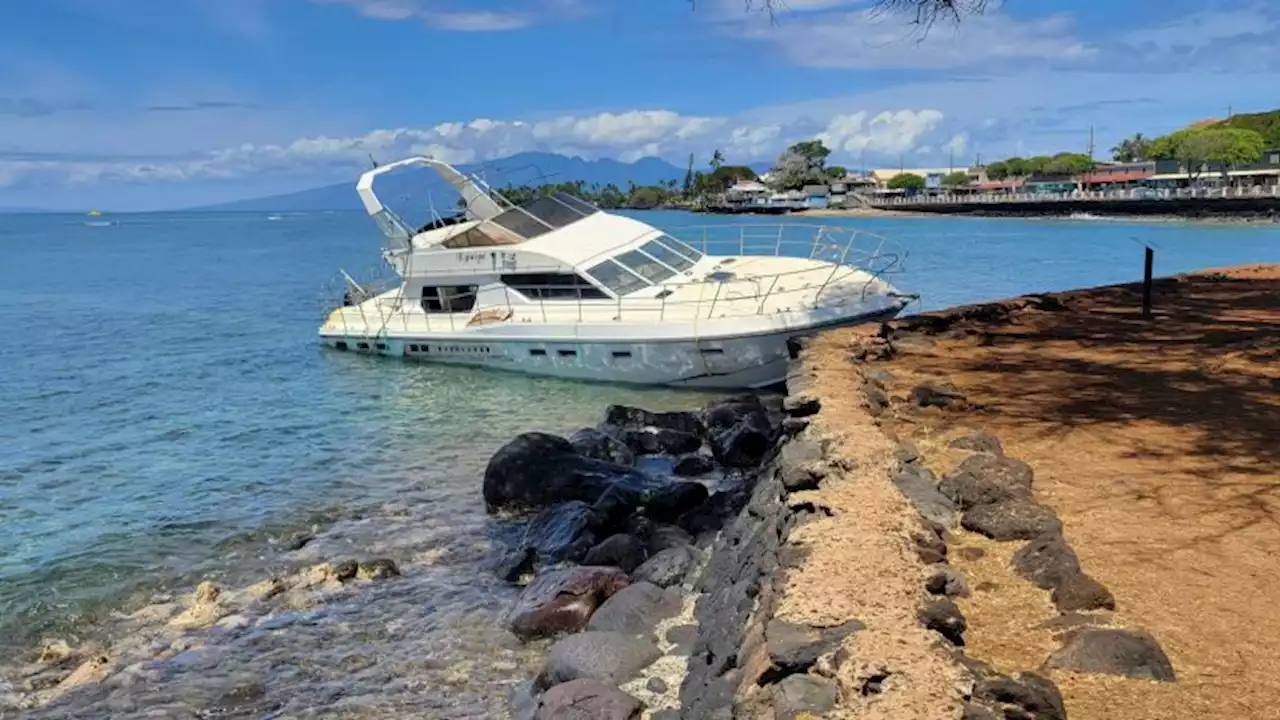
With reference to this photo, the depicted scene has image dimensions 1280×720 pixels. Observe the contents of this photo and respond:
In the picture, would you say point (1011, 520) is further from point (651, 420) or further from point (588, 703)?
point (651, 420)

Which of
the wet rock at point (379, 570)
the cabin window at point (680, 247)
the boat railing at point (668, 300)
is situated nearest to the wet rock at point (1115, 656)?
the wet rock at point (379, 570)

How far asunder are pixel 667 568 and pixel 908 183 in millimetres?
135819

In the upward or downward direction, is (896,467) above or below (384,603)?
above

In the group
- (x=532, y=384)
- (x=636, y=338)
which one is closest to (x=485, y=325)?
(x=532, y=384)

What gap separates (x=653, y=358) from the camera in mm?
16500

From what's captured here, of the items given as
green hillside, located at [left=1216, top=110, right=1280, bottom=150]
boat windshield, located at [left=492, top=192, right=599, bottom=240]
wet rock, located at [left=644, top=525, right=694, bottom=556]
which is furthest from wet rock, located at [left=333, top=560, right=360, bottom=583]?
green hillside, located at [left=1216, top=110, right=1280, bottom=150]

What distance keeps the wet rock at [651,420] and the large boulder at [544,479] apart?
251 centimetres

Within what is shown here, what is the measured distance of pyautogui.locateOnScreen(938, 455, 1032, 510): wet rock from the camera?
5785 mm

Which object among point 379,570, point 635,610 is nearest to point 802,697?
point 635,610

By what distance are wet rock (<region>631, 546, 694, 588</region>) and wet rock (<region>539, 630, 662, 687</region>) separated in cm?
125

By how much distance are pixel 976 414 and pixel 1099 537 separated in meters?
2.62

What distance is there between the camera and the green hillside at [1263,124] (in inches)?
4070

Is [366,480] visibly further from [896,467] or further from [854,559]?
[854,559]

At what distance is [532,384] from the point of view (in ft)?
58.5
